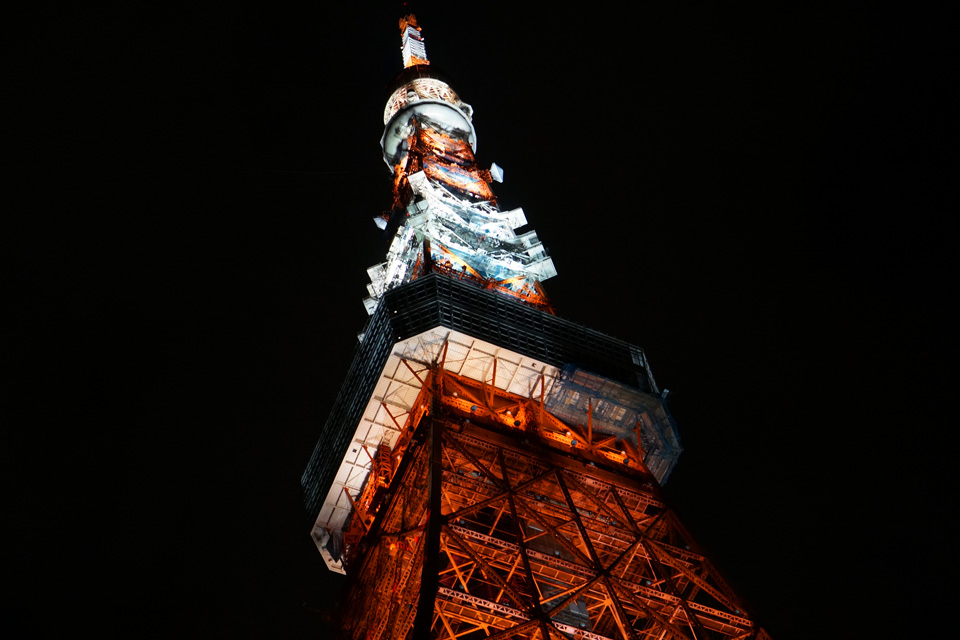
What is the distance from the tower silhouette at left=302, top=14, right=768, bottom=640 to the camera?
84.0 ft

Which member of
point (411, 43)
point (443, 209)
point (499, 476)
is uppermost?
point (411, 43)

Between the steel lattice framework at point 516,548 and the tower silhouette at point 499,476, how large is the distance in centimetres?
6

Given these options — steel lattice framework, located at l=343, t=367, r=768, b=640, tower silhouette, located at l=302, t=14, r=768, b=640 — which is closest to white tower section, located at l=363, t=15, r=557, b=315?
tower silhouette, located at l=302, t=14, r=768, b=640

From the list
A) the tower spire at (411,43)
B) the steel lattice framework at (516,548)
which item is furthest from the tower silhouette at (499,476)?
the tower spire at (411,43)

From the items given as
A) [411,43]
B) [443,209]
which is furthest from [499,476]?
[411,43]

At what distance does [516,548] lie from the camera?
86.2ft

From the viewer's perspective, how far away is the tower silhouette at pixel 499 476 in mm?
25594

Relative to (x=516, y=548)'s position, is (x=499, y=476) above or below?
above

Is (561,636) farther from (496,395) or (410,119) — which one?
(410,119)

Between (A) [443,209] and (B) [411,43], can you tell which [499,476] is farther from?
(B) [411,43]

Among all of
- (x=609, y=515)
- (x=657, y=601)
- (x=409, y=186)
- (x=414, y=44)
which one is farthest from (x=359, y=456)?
(x=414, y=44)

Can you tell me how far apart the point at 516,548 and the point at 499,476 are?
4466 mm

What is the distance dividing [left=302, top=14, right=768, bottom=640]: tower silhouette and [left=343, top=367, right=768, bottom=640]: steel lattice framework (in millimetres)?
64

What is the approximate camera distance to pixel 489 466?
100 feet
